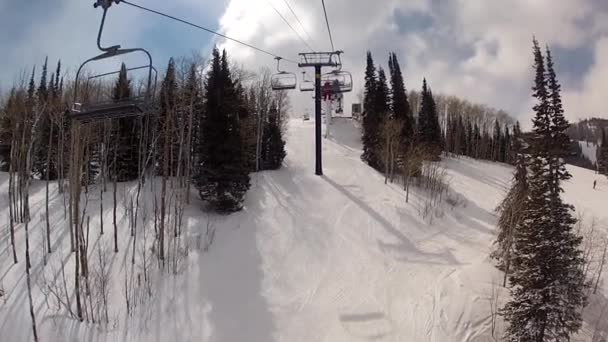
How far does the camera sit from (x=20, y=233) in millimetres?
19641

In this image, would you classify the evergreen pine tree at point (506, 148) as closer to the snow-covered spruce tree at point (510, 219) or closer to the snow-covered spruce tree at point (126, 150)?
the snow-covered spruce tree at point (510, 219)

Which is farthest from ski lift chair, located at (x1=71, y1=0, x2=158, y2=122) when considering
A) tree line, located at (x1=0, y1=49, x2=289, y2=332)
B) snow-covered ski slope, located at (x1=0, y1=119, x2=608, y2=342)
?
snow-covered ski slope, located at (x1=0, y1=119, x2=608, y2=342)

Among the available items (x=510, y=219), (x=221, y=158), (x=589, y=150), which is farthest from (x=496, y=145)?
(x=589, y=150)

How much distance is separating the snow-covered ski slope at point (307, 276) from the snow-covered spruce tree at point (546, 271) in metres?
1.24

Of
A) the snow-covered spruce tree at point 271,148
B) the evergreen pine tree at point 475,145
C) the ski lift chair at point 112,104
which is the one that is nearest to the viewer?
the ski lift chair at point 112,104

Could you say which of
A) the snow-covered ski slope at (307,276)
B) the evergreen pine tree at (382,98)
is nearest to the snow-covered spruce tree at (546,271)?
the snow-covered ski slope at (307,276)

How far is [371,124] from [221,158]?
805 inches

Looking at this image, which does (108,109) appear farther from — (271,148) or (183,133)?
(271,148)

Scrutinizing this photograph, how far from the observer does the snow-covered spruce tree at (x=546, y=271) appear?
1089 centimetres

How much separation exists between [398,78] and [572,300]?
39462mm

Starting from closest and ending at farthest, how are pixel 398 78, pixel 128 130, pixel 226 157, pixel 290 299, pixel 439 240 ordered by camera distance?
1. pixel 290 299
2. pixel 439 240
3. pixel 226 157
4. pixel 128 130
5. pixel 398 78

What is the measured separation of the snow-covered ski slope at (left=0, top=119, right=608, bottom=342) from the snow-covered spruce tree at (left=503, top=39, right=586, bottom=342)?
1239 mm

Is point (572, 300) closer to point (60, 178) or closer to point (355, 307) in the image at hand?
point (355, 307)

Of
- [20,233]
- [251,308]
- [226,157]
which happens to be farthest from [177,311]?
[20,233]
